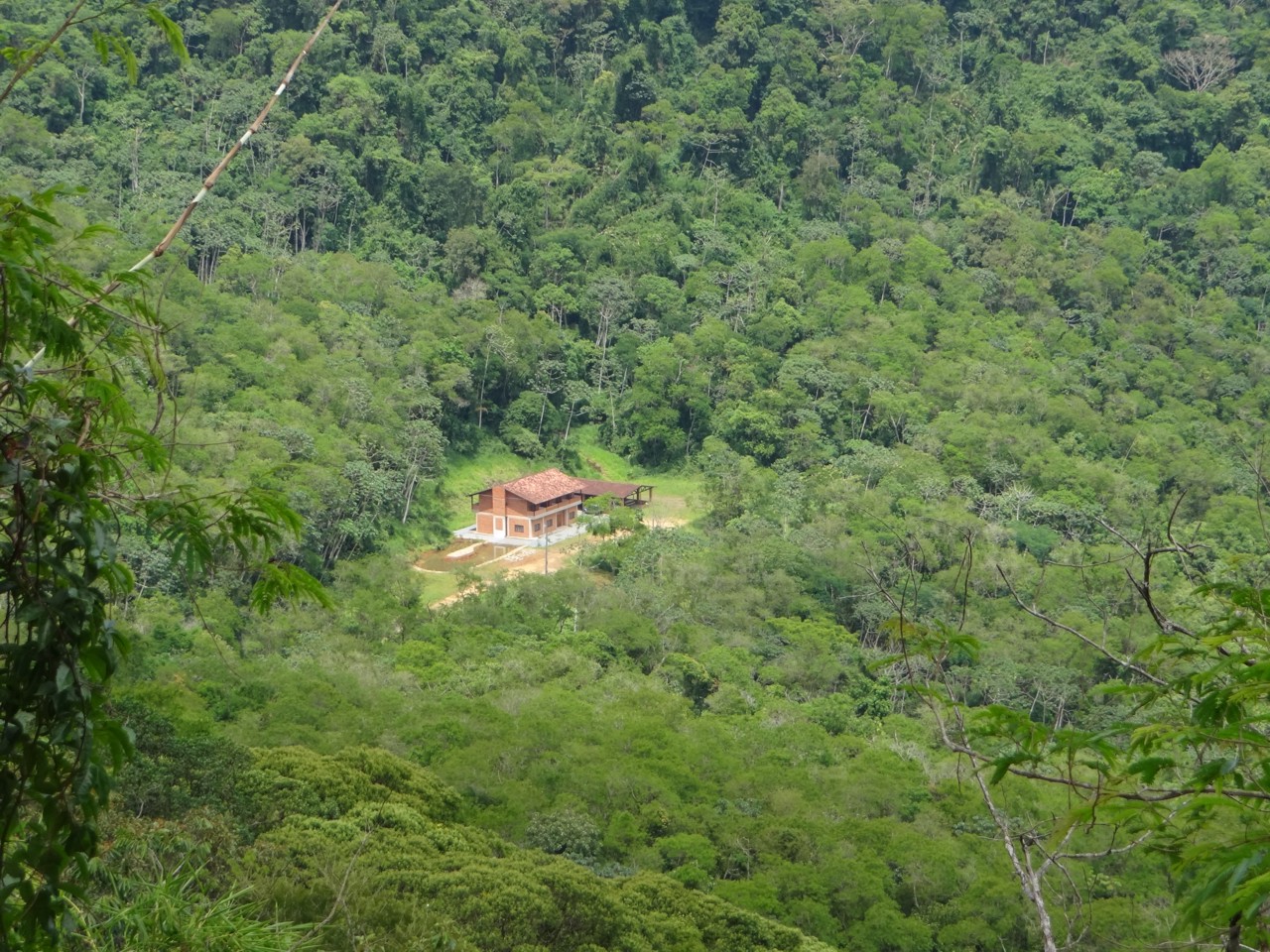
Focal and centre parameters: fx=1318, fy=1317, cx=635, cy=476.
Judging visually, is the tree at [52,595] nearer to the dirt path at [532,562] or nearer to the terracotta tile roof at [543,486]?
the dirt path at [532,562]

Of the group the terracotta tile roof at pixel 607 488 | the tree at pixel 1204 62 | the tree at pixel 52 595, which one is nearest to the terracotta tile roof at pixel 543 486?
the terracotta tile roof at pixel 607 488

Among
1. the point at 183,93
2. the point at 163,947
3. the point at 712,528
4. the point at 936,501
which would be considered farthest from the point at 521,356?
the point at 163,947

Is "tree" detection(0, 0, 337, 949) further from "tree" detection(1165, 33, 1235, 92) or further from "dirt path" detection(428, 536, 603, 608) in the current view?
"tree" detection(1165, 33, 1235, 92)

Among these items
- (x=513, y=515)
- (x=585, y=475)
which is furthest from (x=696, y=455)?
(x=513, y=515)

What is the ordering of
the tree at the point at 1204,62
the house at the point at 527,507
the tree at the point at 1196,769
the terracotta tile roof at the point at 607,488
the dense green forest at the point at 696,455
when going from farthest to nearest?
the tree at the point at 1204,62, the terracotta tile roof at the point at 607,488, the house at the point at 527,507, the dense green forest at the point at 696,455, the tree at the point at 1196,769

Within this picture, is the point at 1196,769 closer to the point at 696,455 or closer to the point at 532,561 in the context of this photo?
the point at 532,561
